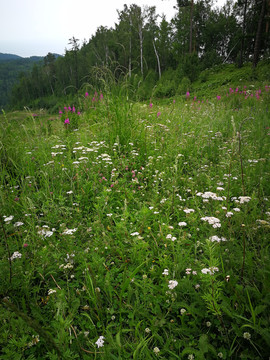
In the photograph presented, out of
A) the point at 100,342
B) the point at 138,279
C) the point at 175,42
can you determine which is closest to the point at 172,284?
the point at 138,279

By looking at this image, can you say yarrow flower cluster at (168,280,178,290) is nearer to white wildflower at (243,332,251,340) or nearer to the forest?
white wildflower at (243,332,251,340)

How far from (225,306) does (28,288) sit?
4.82 ft

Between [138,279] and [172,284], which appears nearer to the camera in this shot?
[172,284]

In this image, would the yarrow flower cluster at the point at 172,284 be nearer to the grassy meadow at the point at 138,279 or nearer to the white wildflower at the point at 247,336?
the grassy meadow at the point at 138,279

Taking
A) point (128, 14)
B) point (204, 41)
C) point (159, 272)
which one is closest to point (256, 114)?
point (159, 272)

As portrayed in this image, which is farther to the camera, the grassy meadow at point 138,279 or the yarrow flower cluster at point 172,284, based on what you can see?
the yarrow flower cluster at point 172,284

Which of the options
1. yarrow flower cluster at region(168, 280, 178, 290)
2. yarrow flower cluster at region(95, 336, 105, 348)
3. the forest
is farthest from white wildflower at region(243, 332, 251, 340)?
the forest

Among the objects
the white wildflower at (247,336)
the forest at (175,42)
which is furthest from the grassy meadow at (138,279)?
the forest at (175,42)

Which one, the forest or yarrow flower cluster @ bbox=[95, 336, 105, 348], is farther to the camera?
the forest

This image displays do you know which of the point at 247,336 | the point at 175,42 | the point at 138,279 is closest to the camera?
the point at 247,336

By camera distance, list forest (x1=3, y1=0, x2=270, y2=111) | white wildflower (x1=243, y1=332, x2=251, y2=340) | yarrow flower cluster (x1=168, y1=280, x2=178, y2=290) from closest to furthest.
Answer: white wildflower (x1=243, y1=332, x2=251, y2=340) → yarrow flower cluster (x1=168, y1=280, x2=178, y2=290) → forest (x1=3, y1=0, x2=270, y2=111)

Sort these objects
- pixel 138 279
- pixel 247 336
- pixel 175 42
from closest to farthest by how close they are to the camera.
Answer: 1. pixel 247 336
2. pixel 138 279
3. pixel 175 42

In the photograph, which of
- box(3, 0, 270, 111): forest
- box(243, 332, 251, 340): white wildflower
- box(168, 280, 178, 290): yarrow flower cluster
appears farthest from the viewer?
box(3, 0, 270, 111): forest

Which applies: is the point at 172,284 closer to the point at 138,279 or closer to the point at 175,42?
Result: the point at 138,279
